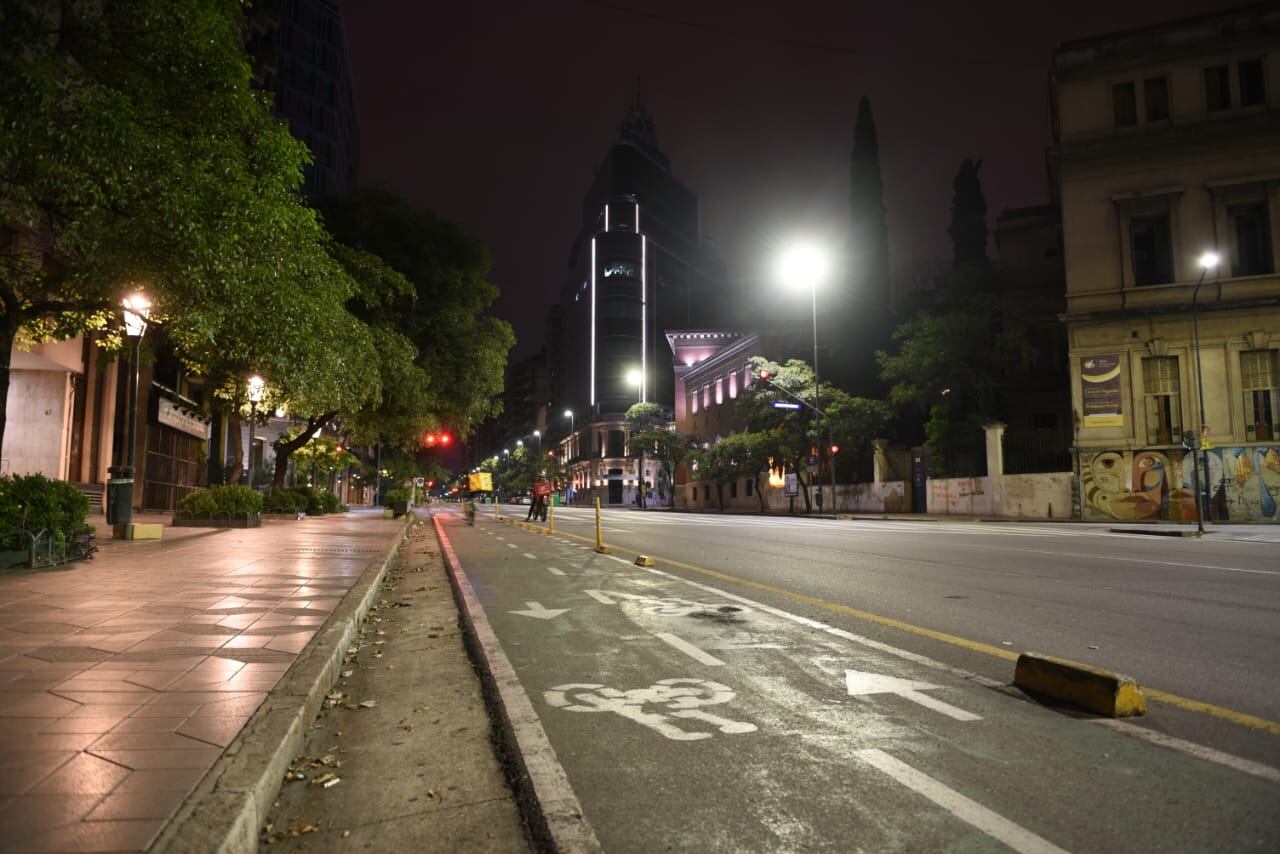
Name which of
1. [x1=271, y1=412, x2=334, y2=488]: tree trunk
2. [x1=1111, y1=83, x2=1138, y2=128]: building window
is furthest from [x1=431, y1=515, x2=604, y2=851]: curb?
[x1=1111, y1=83, x2=1138, y2=128]: building window

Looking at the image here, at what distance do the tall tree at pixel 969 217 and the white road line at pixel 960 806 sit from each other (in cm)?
6943

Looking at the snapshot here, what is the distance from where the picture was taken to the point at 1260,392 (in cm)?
3288

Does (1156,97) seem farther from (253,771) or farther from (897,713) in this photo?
(253,771)

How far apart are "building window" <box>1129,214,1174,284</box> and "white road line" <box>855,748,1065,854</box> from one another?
38481 millimetres

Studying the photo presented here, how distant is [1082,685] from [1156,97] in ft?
131

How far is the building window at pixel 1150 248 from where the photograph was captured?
3584cm

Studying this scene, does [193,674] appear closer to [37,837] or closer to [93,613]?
[37,837]

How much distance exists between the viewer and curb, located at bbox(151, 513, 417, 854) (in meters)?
2.80

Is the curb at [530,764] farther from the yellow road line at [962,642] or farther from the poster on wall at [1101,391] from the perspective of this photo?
the poster on wall at [1101,391]

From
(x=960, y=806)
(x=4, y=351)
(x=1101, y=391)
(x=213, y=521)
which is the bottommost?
(x=960, y=806)

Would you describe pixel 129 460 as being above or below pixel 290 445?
below

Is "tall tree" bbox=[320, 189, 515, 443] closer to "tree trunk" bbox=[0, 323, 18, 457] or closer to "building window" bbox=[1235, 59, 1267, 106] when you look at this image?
"tree trunk" bbox=[0, 323, 18, 457]

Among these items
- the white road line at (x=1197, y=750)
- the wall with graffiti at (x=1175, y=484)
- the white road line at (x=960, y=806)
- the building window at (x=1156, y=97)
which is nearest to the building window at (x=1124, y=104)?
the building window at (x=1156, y=97)

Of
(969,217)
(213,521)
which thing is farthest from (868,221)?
(213,521)
